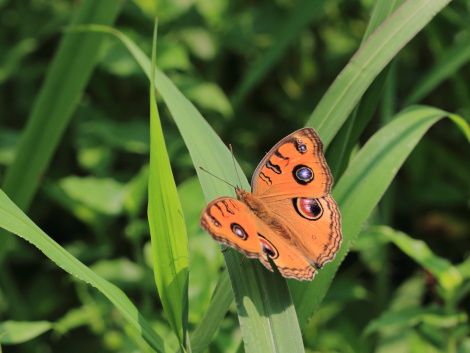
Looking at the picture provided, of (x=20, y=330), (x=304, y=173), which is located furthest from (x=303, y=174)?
(x=20, y=330)

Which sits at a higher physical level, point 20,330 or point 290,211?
point 290,211

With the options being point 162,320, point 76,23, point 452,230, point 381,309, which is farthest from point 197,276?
point 452,230

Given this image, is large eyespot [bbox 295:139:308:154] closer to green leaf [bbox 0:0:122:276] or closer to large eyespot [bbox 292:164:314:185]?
large eyespot [bbox 292:164:314:185]

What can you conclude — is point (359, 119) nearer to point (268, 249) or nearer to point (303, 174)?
point (303, 174)

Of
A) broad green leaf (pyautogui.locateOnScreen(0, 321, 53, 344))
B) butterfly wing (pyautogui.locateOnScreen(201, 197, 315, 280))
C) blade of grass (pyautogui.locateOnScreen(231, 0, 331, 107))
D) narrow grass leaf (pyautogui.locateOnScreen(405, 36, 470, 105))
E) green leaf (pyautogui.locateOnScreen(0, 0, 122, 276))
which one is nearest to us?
butterfly wing (pyautogui.locateOnScreen(201, 197, 315, 280))

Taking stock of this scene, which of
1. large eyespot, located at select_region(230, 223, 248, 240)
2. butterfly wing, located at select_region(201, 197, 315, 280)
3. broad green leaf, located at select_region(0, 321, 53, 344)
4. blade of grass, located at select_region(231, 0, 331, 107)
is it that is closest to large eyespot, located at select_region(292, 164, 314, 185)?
butterfly wing, located at select_region(201, 197, 315, 280)

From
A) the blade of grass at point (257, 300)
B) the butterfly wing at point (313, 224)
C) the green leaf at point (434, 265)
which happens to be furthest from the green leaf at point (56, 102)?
the green leaf at point (434, 265)
